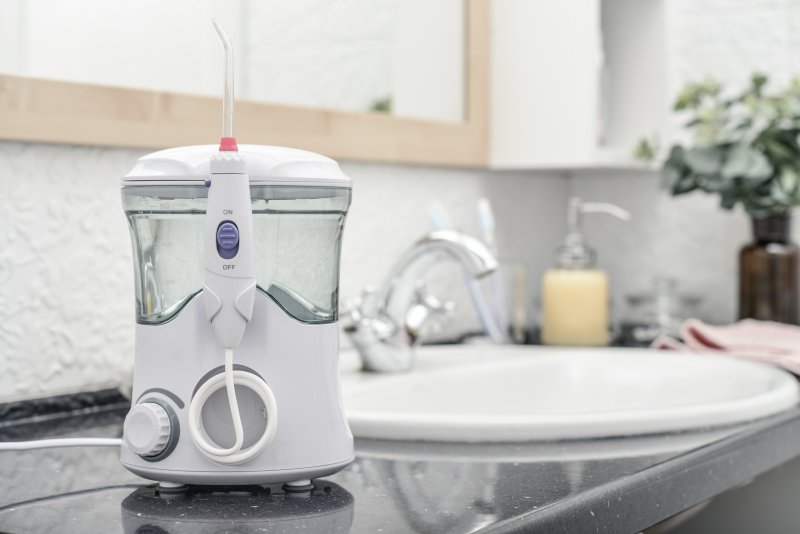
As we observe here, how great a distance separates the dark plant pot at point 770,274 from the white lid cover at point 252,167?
96 centimetres

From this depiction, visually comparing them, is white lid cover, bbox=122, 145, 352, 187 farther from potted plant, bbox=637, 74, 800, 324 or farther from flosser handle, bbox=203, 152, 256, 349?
potted plant, bbox=637, 74, 800, 324

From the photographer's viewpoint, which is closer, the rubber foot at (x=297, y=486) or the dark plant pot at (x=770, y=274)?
the rubber foot at (x=297, y=486)

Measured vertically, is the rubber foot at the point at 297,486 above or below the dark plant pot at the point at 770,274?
below

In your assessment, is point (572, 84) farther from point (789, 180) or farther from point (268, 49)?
point (268, 49)

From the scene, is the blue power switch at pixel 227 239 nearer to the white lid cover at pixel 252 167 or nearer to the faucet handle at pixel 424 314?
the white lid cover at pixel 252 167

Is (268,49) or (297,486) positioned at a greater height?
(268,49)

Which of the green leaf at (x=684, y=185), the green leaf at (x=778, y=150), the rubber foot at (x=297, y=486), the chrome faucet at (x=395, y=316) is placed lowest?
the rubber foot at (x=297, y=486)

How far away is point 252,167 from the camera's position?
596 mm

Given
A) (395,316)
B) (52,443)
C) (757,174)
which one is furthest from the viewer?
(757,174)

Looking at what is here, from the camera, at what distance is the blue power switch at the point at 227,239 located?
0.57 m

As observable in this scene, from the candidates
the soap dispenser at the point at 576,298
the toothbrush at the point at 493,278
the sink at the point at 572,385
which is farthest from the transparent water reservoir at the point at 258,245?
the soap dispenser at the point at 576,298

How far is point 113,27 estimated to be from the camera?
3.20ft

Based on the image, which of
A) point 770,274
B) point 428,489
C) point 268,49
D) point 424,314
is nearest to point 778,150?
point 770,274

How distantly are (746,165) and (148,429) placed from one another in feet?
3.35
